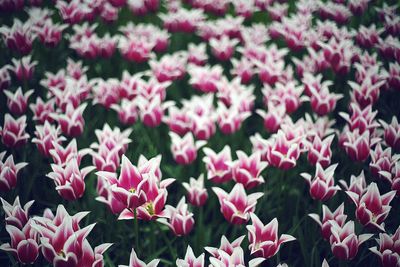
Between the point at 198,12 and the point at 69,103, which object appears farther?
the point at 198,12

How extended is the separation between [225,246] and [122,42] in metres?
2.23

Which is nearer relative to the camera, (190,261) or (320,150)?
(190,261)

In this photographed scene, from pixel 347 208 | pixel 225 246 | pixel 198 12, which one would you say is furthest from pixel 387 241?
pixel 198 12

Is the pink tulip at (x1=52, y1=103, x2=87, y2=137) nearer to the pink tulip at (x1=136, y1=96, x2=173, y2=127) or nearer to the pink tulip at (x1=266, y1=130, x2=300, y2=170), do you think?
Result: the pink tulip at (x1=136, y1=96, x2=173, y2=127)

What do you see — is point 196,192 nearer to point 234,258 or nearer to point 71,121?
point 234,258

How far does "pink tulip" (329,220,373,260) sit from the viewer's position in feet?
5.11

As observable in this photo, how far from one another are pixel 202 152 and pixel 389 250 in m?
1.38

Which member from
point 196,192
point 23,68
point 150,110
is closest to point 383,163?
point 196,192

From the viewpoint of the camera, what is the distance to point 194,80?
284 centimetres

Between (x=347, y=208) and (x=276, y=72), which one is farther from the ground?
(x=276, y=72)

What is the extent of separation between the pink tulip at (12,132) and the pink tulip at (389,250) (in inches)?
72.6

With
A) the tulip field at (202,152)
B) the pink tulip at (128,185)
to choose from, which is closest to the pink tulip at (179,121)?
the tulip field at (202,152)

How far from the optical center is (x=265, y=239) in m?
1.62

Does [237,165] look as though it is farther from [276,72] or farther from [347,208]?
[276,72]
